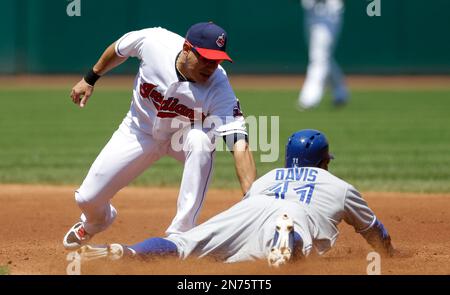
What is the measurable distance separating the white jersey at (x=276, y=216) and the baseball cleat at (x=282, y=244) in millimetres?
237

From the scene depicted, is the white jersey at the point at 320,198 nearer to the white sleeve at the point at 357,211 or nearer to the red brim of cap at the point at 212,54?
the white sleeve at the point at 357,211

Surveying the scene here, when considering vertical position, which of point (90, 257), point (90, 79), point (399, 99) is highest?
point (90, 79)

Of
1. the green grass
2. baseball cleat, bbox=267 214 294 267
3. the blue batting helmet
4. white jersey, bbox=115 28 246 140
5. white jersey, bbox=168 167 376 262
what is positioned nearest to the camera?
baseball cleat, bbox=267 214 294 267

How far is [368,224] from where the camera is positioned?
199 inches

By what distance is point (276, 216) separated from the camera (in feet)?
15.6

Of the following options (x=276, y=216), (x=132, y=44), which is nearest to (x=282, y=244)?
(x=276, y=216)

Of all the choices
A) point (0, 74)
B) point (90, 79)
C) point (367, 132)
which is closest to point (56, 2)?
point (0, 74)

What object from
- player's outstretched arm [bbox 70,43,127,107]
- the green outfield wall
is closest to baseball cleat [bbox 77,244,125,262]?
player's outstretched arm [bbox 70,43,127,107]

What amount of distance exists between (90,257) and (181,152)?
47.2 inches

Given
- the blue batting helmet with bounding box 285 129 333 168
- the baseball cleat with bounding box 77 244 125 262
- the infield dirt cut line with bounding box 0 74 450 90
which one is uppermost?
the blue batting helmet with bounding box 285 129 333 168

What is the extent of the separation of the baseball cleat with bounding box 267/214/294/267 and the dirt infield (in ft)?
0.20

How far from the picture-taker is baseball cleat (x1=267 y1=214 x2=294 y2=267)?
4430mm

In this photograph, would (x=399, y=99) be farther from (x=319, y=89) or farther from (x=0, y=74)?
(x=0, y=74)

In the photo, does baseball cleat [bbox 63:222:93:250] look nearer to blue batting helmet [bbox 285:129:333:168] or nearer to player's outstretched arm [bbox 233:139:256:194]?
player's outstretched arm [bbox 233:139:256:194]
